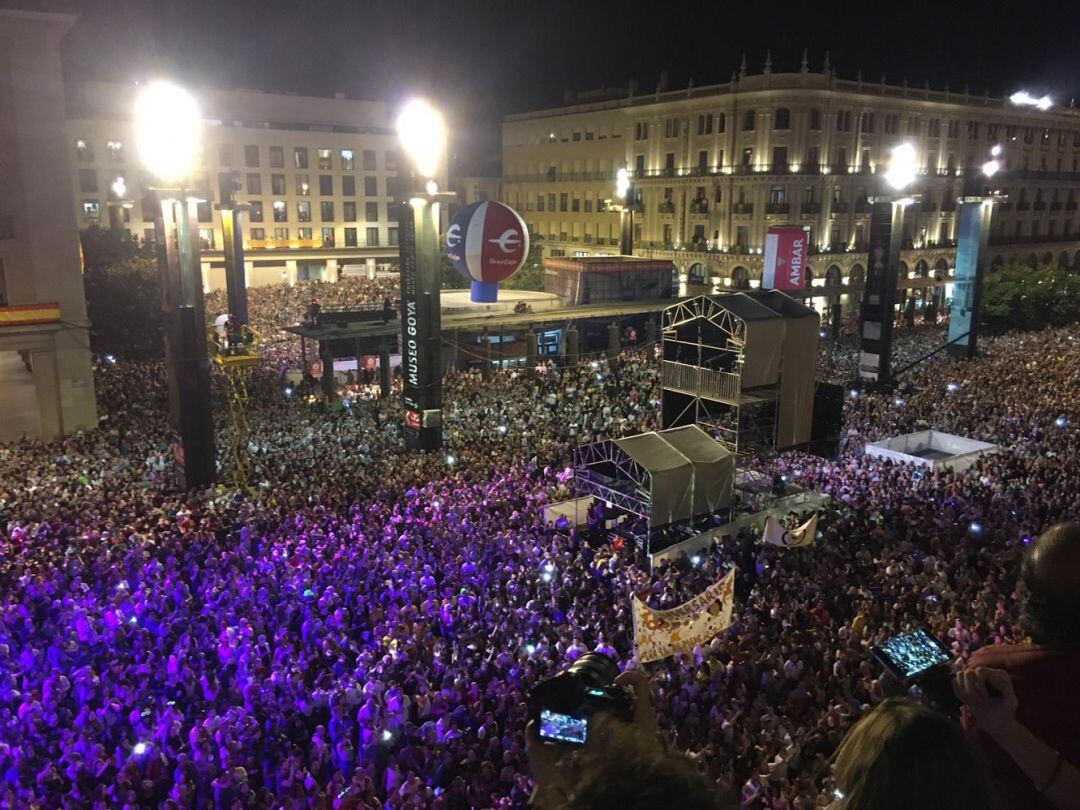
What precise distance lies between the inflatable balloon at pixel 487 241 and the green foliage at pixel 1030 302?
34684 millimetres

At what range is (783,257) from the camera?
34.2m

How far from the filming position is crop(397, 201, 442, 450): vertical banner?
2108cm

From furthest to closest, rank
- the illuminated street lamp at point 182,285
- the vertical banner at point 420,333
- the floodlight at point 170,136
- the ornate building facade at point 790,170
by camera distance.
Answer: the ornate building facade at point 790,170 → the vertical banner at point 420,333 → the illuminated street lamp at point 182,285 → the floodlight at point 170,136

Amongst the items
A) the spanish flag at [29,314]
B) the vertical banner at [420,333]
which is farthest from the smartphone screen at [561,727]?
the spanish flag at [29,314]

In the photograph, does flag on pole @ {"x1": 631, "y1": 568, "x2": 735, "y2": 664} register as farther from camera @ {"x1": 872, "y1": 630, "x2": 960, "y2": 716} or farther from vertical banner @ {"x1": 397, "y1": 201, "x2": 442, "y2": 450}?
vertical banner @ {"x1": 397, "y1": 201, "x2": 442, "y2": 450}

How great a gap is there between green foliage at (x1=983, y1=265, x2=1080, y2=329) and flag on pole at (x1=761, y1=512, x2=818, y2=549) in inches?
1479

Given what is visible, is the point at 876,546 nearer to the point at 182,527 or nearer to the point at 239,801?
the point at 239,801

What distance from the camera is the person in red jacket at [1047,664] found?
97.2 inches

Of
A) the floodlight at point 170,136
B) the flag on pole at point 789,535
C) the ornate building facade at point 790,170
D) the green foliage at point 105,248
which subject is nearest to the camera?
the flag on pole at point 789,535

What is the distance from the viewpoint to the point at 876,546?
1450 centimetres

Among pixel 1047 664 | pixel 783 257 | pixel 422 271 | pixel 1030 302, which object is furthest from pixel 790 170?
pixel 1047 664

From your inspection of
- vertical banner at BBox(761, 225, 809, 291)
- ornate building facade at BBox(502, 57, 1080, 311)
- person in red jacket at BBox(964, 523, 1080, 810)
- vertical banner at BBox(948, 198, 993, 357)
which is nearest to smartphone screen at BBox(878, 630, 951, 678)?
person in red jacket at BBox(964, 523, 1080, 810)

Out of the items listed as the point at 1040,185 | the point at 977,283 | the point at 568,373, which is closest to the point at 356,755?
the point at 568,373

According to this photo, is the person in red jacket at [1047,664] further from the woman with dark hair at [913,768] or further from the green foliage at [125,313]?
the green foliage at [125,313]
